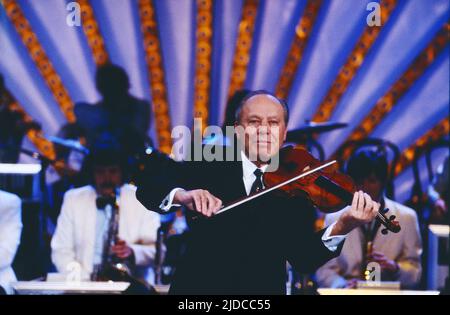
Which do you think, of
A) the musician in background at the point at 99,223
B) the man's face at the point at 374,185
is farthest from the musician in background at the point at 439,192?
the musician in background at the point at 99,223

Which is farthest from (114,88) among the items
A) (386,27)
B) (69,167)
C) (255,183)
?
(255,183)

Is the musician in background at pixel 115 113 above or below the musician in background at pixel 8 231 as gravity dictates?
above

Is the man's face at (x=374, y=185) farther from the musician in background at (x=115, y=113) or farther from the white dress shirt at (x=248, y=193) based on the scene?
the musician in background at (x=115, y=113)

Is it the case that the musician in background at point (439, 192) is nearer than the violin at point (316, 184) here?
No

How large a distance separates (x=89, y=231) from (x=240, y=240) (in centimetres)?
128

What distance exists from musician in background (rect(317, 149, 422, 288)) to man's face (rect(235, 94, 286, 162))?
2.97ft

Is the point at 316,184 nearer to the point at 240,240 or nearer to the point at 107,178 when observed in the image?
the point at 240,240

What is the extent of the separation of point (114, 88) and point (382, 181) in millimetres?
1744

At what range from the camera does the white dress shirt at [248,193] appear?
8.13 feet

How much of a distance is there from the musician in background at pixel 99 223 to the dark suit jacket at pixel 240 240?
3.42 feet

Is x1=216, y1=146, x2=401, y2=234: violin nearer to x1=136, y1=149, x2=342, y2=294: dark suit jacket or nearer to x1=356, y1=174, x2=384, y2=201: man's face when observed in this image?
x1=136, y1=149, x2=342, y2=294: dark suit jacket

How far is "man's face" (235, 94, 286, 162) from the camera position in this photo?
261 cm

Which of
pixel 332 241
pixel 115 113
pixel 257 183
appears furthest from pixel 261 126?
pixel 115 113
